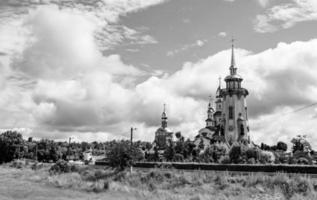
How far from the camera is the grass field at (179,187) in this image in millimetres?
34812

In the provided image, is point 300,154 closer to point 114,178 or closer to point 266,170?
point 266,170

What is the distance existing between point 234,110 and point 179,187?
67368 millimetres

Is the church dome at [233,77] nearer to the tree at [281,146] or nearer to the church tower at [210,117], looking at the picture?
the church tower at [210,117]

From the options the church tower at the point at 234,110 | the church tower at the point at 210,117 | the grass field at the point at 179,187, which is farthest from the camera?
the church tower at the point at 210,117

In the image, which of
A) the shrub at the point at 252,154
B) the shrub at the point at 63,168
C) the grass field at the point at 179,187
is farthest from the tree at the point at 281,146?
the grass field at the point at 179,187

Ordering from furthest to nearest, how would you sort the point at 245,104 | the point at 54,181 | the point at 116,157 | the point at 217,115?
the point at 217,115 < the point at 245,104 < the point at 116,157 < the point at 54,181

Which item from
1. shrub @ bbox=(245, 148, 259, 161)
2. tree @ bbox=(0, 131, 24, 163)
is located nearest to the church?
shrub @ bbox=(245, 148, 259, 161)

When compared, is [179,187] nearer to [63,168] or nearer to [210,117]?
[63,168]

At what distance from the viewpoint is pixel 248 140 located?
338ft

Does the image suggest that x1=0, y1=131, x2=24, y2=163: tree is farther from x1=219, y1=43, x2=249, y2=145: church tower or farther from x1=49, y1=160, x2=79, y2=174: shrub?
x1=219, y1=43, x2=249, y2=145: church tower

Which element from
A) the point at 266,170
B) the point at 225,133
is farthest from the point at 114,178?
the point at 225,133

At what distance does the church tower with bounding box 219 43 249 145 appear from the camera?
10419cm

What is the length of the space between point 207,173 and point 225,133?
6088 centimetres

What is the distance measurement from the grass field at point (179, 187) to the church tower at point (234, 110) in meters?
58.9
